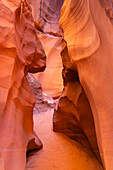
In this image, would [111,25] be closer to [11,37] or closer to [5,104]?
[11,37]

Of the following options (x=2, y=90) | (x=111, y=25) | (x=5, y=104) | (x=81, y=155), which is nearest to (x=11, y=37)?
(x=2, y=90)

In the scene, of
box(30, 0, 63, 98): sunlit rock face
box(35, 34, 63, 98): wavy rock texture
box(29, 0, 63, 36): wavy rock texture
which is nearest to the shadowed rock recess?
box(35, 34, 63, 98): wavy rock texture

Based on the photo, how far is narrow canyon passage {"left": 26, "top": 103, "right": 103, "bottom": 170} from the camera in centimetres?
427

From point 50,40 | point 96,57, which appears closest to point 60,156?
point 96,57

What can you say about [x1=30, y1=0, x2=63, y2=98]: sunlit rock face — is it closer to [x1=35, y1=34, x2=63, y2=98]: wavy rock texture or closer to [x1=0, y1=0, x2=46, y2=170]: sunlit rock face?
[x1=35, y1=34, x2=63, y2=98]: wavy rock texture

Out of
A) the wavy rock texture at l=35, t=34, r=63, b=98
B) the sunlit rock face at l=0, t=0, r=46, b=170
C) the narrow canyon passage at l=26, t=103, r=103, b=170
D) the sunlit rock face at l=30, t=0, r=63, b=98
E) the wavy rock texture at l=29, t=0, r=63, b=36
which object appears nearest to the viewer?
the sunlit rock face at l=0, t=0, r=46, b=170

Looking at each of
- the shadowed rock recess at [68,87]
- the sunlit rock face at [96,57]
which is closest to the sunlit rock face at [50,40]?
the shadowed rock recess at [68,87]

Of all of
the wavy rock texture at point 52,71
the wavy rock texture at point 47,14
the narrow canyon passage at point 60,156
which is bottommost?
the narrow canyon passage at point 60,156

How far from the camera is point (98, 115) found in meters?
2.89

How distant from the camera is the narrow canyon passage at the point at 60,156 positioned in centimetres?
427

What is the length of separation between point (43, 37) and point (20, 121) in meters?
12.3

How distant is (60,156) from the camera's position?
4.79 metres

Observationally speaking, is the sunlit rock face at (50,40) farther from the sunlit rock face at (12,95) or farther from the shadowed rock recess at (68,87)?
the sunlit rock face at (12,95)

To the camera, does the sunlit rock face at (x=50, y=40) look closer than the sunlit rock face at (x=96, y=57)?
No
